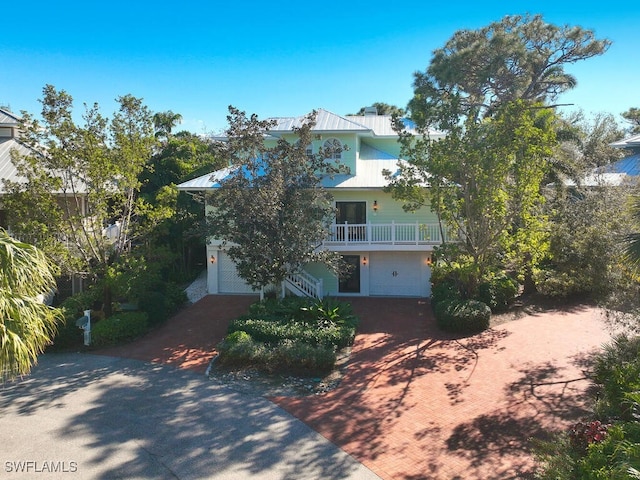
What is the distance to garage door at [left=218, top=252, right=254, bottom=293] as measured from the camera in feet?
71.7

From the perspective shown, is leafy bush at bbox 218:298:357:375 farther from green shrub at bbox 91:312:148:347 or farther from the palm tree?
the palm tree

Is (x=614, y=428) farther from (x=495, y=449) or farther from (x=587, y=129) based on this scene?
(x=587, y=129)

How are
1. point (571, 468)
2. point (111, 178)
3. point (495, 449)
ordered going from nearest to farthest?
point (571, 468), point (495, 449), point (111, 178)

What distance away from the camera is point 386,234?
20125 mm

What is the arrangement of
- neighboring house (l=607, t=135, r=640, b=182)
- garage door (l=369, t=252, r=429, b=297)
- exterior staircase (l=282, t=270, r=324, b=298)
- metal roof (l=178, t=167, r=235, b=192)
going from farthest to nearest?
neighboring house (l=607, t=135, r=640, b=182) < garage door (l=369, t=252, r=429, b=297) < metal roof (l=178, t=167, r=235, b=192) < exterior staircase (l=282, t=270, r=324, b=298)

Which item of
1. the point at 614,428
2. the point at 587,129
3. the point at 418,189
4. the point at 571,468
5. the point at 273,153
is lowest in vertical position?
the point at 571,468

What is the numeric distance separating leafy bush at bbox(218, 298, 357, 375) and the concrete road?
1545mm

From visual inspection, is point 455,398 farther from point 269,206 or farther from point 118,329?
point 118,329

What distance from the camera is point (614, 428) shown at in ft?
22.7

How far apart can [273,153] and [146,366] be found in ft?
27.7

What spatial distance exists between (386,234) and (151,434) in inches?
519

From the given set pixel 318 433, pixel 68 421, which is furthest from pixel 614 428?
pixel 68 421

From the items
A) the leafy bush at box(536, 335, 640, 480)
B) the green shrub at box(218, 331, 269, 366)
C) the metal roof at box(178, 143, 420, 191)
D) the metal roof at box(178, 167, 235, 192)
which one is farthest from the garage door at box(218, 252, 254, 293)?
the leafy bush at box(536, 335, 640, 480)

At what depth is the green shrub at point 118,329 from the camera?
619 inches
